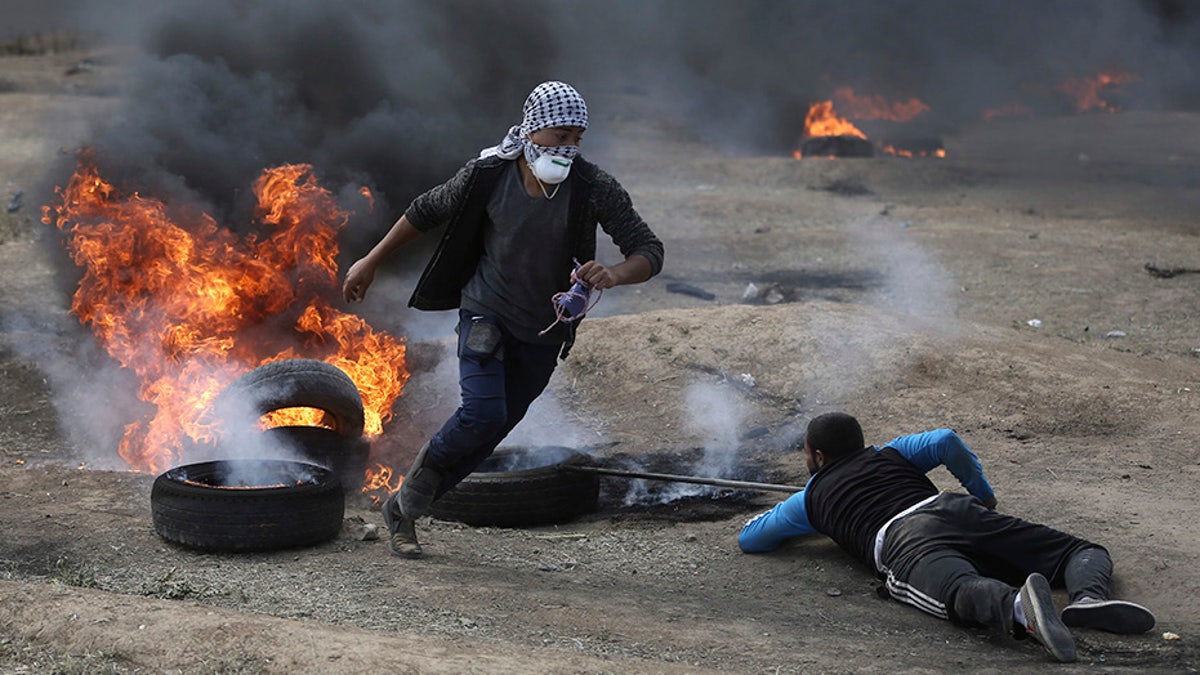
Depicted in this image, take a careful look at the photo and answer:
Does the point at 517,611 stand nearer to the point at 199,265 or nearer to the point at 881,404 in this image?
the point at 881,404

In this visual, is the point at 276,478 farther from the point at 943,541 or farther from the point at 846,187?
the point at 846,187

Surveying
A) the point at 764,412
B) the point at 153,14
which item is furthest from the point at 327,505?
the point at 153,14

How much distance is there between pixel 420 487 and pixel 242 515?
793 millimetres

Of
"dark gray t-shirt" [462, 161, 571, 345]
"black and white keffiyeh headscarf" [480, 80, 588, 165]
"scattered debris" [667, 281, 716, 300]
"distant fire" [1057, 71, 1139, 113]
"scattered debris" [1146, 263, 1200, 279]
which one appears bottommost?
"scattered debris" [667, 281, 716, 300]

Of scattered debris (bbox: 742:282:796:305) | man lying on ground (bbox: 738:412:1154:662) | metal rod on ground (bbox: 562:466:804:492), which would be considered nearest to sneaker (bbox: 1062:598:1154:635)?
man lying on ground (bbox: 738:412:1154:662)

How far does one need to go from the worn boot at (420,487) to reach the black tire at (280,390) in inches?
80.6

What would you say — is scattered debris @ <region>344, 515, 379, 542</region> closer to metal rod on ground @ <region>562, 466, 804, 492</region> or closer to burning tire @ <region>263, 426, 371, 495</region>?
metal rod on ground @ <region>562, 466, 804, 492</region>

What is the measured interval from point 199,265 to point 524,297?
451 cm

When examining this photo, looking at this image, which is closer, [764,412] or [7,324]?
[764,412]

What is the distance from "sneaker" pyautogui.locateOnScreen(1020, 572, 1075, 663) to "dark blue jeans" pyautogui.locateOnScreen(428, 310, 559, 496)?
232 cm

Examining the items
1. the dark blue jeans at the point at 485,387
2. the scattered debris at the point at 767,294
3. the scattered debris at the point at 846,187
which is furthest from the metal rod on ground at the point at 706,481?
the scattered debris at the point at 846,187

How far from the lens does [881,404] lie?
8164mm

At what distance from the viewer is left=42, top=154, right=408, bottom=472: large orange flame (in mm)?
8578

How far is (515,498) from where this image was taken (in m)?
6.48
